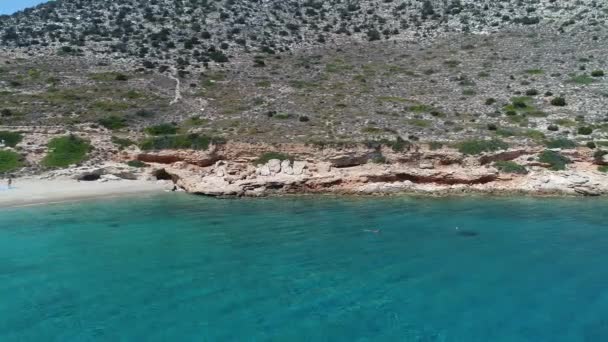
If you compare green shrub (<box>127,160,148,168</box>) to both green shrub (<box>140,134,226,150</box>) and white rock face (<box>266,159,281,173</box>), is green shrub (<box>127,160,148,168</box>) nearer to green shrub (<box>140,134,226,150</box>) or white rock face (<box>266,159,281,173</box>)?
green shrub (<box>140,134,226,150</box>)

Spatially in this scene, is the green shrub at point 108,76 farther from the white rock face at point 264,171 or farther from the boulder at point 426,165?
the boulder at point 426,165

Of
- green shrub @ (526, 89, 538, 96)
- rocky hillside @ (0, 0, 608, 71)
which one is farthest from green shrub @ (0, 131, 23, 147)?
green shrub @ (526, 89, 538, 96)

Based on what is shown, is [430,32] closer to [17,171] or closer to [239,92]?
[239,92]

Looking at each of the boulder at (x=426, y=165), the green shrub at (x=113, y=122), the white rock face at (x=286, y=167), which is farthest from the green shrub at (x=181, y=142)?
the boulder at (x=426, y=165)

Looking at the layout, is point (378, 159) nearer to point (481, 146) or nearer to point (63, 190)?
point (481, 146)

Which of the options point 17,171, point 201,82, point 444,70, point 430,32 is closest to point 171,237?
point 17,171
